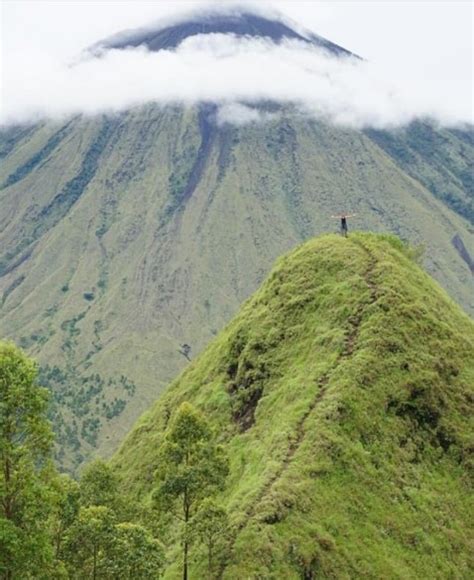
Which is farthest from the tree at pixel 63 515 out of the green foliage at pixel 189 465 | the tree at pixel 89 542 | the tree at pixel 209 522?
the tree at pixel 209 522

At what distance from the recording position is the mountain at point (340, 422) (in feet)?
150

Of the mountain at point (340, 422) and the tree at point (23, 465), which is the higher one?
the tree at point (23, 465)

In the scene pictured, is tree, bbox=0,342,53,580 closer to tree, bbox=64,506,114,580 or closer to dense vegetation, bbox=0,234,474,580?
dense vegetation, bbox=0,234,474,580

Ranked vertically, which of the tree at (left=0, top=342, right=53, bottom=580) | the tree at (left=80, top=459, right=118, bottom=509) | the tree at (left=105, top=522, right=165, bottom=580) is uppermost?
the tree at (left=0, top=342, right=53, bottom=580)

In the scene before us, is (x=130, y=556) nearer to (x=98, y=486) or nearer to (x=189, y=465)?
(x=189, y=465)

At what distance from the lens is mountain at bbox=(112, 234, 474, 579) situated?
45719mm

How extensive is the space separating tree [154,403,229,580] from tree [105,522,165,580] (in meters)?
5.57

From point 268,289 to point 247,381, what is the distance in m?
11.8

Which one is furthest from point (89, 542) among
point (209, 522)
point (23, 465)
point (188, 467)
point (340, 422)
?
point (340, 422)

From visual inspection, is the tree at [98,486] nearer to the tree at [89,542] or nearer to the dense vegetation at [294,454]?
the dense vegetation at [294,454]

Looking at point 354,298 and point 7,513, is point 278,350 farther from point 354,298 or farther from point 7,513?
point 7,513

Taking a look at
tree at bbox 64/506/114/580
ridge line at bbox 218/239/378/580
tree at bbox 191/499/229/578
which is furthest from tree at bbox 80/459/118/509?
ridge line at bbox 218/239/378/580

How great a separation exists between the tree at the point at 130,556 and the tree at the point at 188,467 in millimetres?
5569

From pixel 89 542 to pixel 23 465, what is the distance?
7.10 meters
